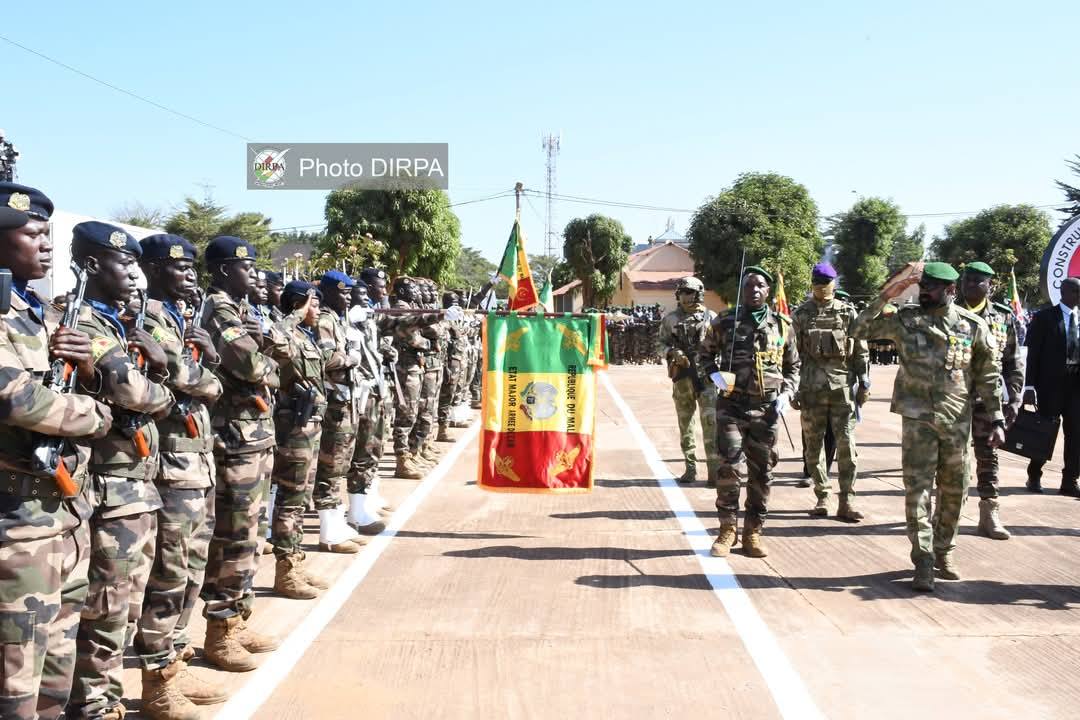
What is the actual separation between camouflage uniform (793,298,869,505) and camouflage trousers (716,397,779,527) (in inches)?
68.2

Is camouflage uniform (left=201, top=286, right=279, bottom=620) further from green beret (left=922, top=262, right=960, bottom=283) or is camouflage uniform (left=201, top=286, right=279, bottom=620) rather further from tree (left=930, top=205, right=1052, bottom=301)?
tree (left=930, top=205, right=1052, bottom=301)

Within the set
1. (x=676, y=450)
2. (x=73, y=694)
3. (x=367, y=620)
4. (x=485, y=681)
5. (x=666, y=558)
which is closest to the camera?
(x=73, y=694)

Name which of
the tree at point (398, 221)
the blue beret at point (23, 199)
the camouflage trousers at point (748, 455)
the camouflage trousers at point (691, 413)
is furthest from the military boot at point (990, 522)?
the tree at point (398, 221)

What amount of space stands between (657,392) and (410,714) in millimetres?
19882

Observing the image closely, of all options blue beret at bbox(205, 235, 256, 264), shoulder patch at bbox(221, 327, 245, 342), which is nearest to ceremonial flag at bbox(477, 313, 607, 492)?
blue beret at bbox(205, 235, 256, 264)

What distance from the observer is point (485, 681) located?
185 inches

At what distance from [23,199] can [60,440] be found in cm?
88

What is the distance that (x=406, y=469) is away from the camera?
432 inches

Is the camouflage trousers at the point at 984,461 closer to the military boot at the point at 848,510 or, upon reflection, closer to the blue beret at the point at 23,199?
the military boot at the point at 848,510

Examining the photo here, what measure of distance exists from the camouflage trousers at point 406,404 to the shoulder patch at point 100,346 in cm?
702

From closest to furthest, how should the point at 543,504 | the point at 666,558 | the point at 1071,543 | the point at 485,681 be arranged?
the point at 485,681, the point at 666,558, the point at 1071,543, the point at 543,504

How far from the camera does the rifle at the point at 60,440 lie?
3.07 metres

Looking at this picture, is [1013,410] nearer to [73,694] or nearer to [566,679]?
[566,679]

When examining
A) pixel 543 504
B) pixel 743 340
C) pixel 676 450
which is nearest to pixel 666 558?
pixel 743 340
